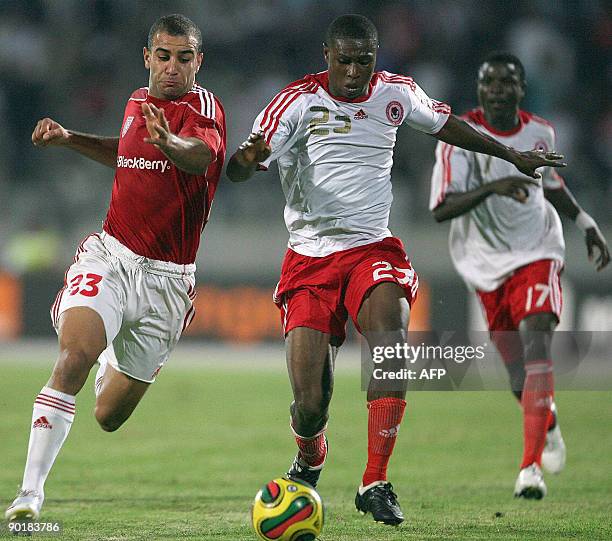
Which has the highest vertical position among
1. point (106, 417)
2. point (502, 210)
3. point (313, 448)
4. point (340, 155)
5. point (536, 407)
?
point (502, 210)

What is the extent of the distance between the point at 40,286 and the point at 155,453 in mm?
9075

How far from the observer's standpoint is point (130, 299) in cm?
626

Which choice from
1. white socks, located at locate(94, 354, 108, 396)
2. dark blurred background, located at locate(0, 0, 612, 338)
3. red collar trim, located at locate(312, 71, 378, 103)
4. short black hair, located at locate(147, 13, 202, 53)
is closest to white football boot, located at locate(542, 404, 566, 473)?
red collar trim, located at locate(312, 71, 378, 103)

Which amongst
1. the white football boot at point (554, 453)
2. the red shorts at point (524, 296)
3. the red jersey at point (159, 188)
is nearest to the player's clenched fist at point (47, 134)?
the red jersey at point (159, 188)

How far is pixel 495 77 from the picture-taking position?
823 cm

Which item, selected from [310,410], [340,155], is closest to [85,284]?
[310,410]

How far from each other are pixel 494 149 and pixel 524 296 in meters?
1.86

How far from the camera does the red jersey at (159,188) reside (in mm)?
6301

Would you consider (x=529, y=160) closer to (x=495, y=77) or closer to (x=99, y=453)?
(x=495, y=77)

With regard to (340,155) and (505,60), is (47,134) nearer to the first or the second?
(340,155)

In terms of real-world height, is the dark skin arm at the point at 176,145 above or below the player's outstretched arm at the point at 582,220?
below

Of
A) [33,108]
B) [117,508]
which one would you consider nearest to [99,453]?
[117,508]

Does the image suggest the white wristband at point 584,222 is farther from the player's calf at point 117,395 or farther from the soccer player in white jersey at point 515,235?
the player's calf at point 117,395

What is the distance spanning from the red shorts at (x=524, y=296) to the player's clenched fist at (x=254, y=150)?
116 inches
